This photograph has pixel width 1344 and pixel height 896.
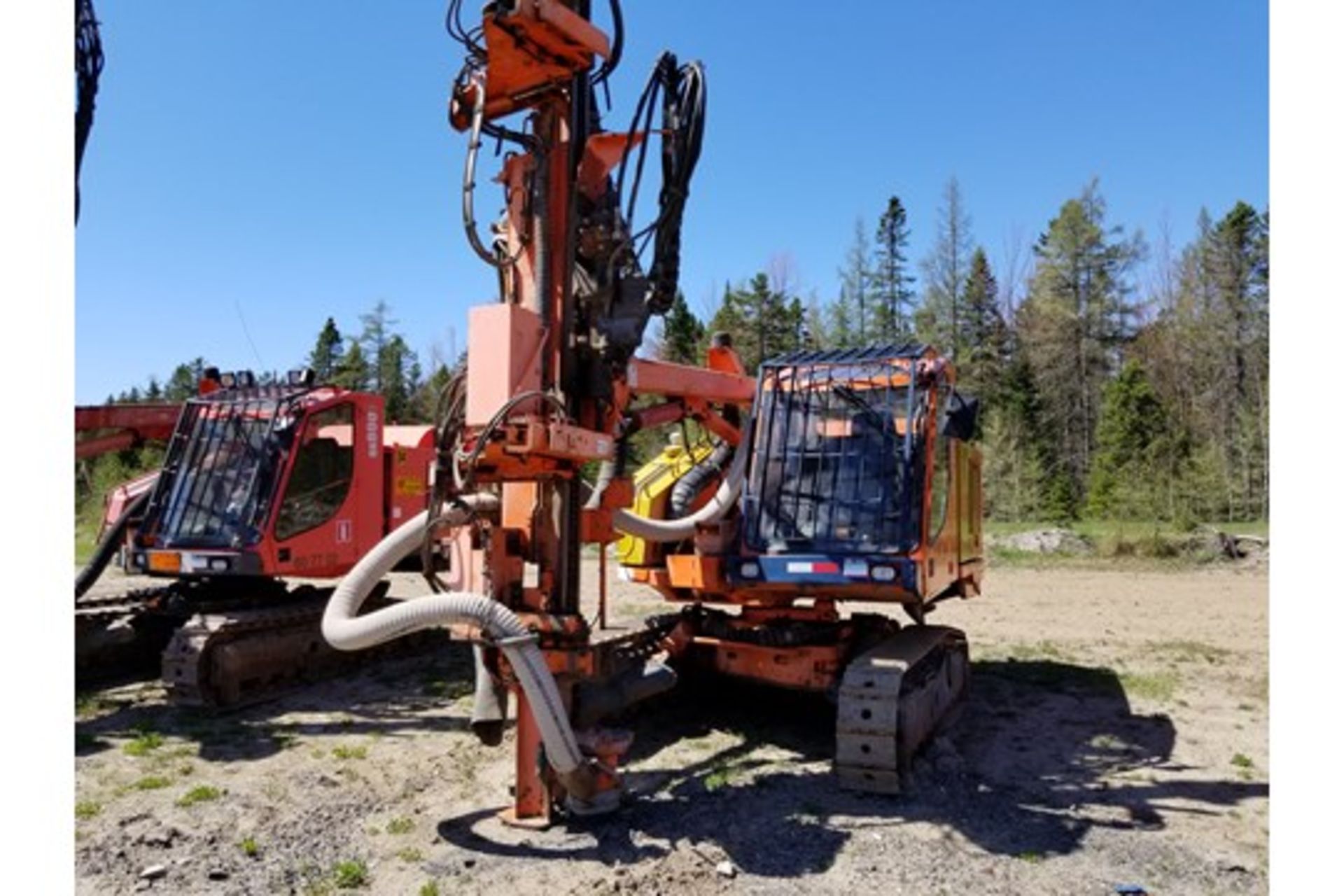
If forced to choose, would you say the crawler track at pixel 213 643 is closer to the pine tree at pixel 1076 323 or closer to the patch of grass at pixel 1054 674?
the patch of grass at pixel 1054 674

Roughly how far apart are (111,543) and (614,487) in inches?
247

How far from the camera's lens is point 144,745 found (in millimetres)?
7480

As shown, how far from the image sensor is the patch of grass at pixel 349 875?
488cm

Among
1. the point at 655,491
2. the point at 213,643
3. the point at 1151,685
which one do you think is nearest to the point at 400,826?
the point at 655,491

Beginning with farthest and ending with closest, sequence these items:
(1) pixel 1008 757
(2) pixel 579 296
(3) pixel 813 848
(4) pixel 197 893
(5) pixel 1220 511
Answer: (5) pixel 1220 511, (1) pixel 1008 757, (2) pixel 579 296, (3) pixel 813 848, (4) pixel 197 893

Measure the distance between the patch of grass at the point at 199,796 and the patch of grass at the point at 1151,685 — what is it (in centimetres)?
752

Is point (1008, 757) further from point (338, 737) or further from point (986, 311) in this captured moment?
point (986, 311)

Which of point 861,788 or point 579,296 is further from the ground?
point 579,296

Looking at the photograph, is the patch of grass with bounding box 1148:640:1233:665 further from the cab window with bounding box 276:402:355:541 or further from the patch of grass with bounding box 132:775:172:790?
the patch of grass with bounding box 132:775:172:790

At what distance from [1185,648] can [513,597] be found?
9.04 meters

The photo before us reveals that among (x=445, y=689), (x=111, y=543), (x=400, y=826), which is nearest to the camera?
(x=400, y=826)

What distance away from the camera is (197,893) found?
480cm

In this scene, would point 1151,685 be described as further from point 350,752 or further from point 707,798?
point 350,752

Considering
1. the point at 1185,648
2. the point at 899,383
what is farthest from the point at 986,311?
the point at 899,383
